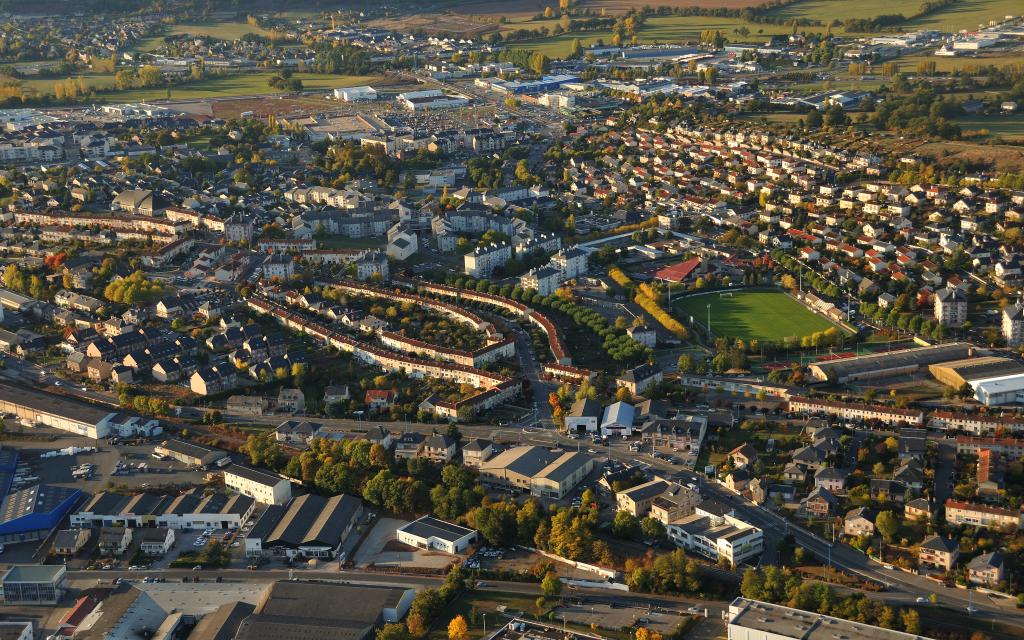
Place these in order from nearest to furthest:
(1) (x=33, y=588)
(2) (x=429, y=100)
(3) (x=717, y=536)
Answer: (1) (x=33, y=588) < (3) (x=717, y=536) < (2) (x=429, y=100)

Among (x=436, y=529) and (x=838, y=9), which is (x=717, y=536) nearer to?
(x=436, y=529)

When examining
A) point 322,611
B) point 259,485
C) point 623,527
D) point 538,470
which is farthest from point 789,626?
point 259,485

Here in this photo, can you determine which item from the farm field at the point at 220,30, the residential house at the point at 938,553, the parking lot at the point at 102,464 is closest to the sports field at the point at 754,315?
the residential house at the point at 938,553

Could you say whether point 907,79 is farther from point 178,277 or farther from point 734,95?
point 178,277

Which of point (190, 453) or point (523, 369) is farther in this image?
point (523, 369)

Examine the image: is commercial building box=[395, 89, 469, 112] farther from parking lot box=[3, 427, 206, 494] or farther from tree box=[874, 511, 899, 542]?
tree box=[874, 511, 899, 542]

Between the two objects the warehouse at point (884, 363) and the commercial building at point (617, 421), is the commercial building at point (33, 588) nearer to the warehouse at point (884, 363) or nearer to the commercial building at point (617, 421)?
the commercial building at point (617, 421)

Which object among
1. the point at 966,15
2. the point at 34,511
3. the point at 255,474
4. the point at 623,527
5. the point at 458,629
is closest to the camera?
the point at 458,629
